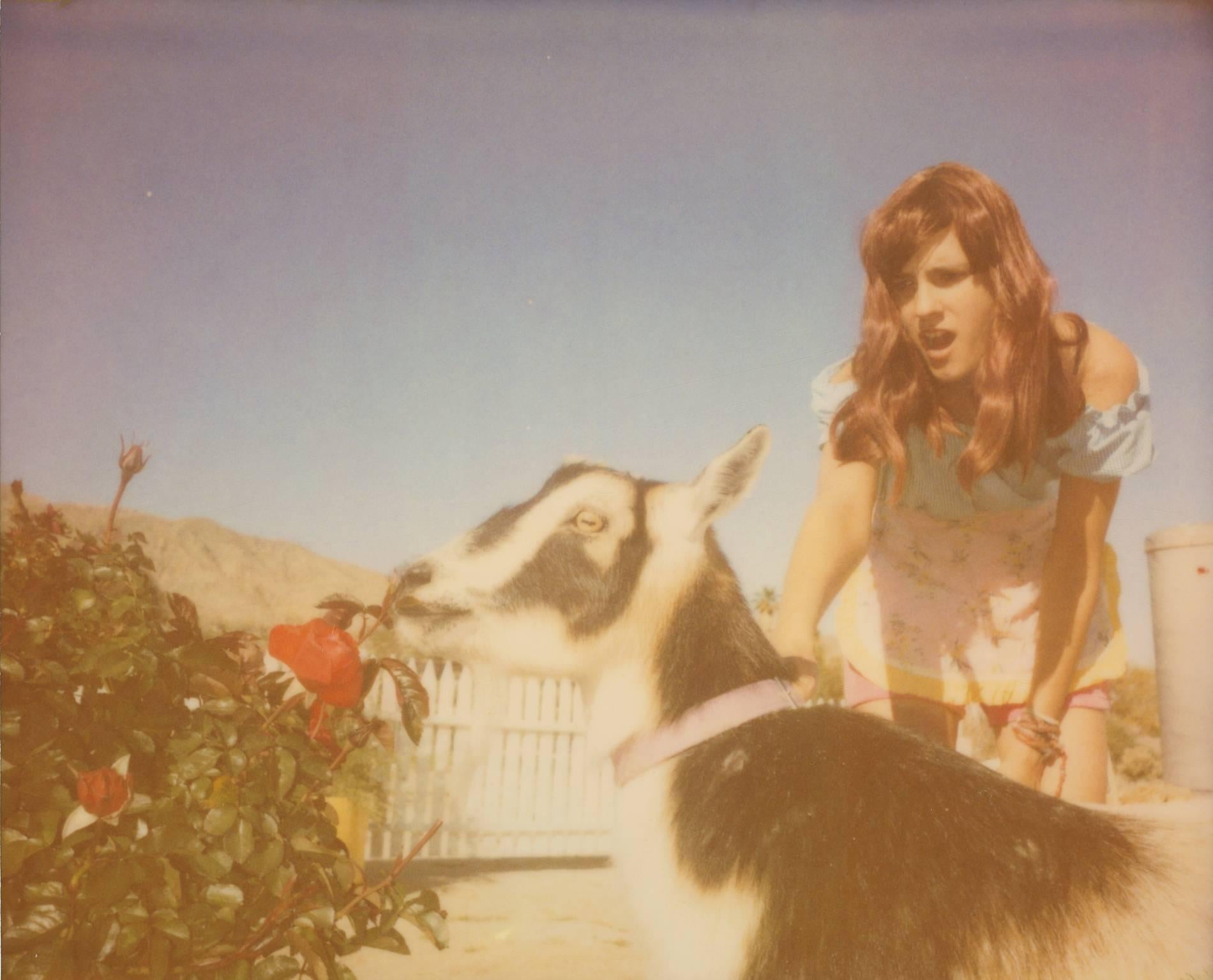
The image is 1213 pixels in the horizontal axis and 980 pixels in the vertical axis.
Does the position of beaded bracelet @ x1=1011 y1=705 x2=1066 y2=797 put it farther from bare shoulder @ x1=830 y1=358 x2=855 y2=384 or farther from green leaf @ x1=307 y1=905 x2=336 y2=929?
green leaf @ x1=307 y1=905 x2=336 y2=929

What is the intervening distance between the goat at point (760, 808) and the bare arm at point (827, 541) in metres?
0.31

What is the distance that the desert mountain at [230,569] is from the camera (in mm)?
1788

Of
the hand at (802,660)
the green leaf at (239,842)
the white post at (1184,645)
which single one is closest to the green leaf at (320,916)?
the green leaf at (239,842)

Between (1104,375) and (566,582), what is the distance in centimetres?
119

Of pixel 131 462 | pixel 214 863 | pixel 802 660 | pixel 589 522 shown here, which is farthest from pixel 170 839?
pixel 802 660

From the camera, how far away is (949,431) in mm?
1798

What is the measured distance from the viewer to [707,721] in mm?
1351

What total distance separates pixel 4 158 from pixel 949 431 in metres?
2.15

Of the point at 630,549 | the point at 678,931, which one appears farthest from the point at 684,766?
the point at 630,549

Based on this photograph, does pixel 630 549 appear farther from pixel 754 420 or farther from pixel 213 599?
pixel 213 599

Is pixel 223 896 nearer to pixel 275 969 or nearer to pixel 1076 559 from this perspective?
pixel 275 969

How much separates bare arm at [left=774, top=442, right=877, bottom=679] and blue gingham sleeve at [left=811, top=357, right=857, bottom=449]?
0.04 metres

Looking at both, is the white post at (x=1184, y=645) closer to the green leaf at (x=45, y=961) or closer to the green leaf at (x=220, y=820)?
the green leaf at (x=220, y=820)

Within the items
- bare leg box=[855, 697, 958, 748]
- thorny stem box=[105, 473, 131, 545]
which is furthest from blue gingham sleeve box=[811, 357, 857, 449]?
thorny stem box=[105, 473, 131, 545]
